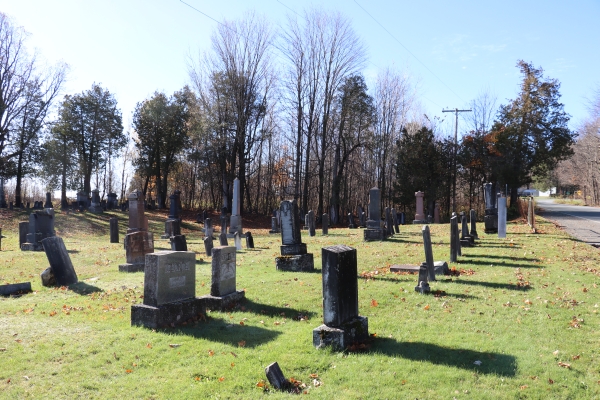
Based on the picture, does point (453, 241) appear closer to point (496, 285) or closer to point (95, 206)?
point (496, 285)

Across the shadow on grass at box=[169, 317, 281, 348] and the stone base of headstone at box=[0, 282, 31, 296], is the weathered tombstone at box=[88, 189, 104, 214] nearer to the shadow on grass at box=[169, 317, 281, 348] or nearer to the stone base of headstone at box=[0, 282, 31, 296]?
the stone base of headstone at box=[0, 282, 31, 296]

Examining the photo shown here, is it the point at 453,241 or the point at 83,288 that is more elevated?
the point at 453,241

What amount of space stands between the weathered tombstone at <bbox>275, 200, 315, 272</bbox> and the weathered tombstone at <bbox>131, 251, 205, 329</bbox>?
4615 millimetres

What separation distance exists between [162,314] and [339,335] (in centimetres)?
292

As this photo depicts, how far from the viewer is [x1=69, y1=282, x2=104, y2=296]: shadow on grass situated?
9786 millimetres

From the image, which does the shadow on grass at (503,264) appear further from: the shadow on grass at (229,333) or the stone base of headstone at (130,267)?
the stone base of headstone at (130,267)

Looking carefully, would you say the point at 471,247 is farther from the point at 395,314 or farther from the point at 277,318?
the point at 277,318

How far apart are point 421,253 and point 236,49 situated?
2813 cm

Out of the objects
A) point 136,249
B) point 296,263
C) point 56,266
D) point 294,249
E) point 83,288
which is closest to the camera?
point 83,288

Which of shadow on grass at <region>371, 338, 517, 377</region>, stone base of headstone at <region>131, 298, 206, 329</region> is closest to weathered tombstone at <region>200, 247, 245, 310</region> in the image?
stone base of headstone at <region>131, 298, 206, 329</region>

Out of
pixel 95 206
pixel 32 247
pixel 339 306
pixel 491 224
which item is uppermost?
pixel 95 206

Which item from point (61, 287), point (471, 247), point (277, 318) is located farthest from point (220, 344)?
point (471, 247)

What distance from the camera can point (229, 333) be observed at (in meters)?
6.86

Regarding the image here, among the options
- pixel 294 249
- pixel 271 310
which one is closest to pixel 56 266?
pixel 271 310
